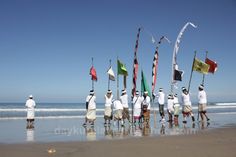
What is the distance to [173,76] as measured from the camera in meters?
19.2

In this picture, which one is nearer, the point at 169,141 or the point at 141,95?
the point at 169,141

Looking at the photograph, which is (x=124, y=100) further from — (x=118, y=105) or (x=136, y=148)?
(x=136, y=148)

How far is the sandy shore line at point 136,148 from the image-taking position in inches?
343

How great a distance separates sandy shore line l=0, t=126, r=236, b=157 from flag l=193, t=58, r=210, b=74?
9063 mm

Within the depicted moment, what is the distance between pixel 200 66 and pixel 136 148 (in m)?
11.6


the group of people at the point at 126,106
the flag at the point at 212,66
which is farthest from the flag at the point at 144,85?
the flag at the point at 212,66

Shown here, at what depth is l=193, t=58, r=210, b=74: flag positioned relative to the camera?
65.1ft

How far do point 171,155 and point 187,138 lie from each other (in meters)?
3.15

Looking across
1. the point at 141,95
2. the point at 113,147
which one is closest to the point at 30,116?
the point at 141,95

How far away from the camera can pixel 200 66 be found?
20.0 m

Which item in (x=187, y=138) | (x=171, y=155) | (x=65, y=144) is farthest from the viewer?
(x=187, y=138)

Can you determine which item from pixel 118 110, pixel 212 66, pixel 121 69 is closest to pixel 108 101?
pixel 118 110

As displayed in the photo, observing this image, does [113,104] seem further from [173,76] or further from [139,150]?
[139,150]

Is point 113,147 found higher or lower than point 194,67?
lower
